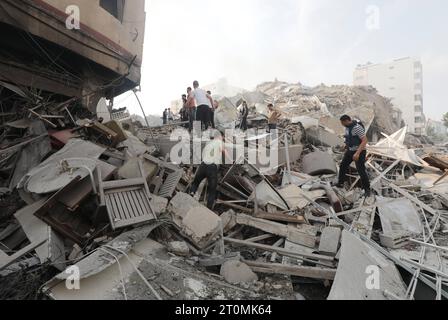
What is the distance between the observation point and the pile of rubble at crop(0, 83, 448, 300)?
2.85 m

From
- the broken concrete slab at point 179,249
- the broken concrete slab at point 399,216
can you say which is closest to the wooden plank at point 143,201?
the broken concrete slab at point 179,249

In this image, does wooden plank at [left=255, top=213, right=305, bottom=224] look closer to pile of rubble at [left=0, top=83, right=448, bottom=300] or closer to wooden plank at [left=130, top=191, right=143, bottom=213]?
pile of rubble at [left=0, top=83, right=448, bottom=300]

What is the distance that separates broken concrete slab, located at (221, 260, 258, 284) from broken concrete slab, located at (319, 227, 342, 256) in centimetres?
94

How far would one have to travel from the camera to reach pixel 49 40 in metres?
Answer: 6.88

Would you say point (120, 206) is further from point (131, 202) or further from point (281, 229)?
point (281, 229)

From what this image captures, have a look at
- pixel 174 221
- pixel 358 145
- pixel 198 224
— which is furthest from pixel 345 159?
pixel 174 221

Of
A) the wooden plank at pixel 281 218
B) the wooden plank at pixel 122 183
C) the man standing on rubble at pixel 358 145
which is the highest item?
the man standing on rubble at pixel 358 145

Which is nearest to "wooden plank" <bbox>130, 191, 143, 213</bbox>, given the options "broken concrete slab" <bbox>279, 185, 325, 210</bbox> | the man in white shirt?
"broken concrete slab" <bbox>279, 185, 325, 210</bbox>

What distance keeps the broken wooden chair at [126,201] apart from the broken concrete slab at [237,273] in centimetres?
111

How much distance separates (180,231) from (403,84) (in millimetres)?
49991

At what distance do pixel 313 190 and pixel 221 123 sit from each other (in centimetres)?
513

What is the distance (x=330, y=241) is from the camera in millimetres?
3611

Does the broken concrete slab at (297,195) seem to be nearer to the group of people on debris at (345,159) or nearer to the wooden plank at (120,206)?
the group of people on debris at (345,159)

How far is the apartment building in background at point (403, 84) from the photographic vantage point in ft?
143
